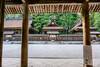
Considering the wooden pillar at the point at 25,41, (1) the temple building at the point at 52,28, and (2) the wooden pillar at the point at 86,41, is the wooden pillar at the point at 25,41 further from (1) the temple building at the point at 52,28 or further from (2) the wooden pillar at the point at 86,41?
(1) the temple building at the point at 52,28

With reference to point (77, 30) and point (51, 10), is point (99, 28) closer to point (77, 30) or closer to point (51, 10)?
point (77, 30)

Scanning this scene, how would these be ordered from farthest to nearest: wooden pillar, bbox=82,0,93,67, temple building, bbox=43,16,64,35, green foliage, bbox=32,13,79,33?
1. green foliage, bbox=32,13,79,33
2. temple building, bbox=43,16,64,35
3. wooden pillar, bbox=82,0,93,67

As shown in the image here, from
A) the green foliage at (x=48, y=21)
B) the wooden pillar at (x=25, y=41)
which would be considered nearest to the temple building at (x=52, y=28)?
the green foliage at (x=48, y=21)

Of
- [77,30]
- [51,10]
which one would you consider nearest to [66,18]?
[77,30]

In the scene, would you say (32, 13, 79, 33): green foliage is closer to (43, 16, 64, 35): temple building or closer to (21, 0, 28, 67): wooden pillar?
(43, 16, 64, 35): temple building

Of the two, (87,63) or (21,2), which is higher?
(21,2)

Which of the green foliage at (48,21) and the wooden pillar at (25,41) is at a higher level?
the green foliage at (48,21)

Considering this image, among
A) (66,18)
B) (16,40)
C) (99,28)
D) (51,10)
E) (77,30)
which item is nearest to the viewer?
(51,10)

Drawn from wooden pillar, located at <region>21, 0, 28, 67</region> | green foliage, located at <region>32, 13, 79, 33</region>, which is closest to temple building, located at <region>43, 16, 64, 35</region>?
green foliage, located at <region>32, 13, 79, 33</region>

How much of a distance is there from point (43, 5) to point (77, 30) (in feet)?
83.7

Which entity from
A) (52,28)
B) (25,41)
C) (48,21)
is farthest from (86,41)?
(48,21)

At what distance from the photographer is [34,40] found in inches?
1046

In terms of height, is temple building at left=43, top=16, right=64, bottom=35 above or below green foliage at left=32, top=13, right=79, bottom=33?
below

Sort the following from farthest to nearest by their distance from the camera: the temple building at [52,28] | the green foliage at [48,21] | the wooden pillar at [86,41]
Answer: the green foliage at [48,21] < the temple building at [52,28] < the wooden pillar at [86,41]
